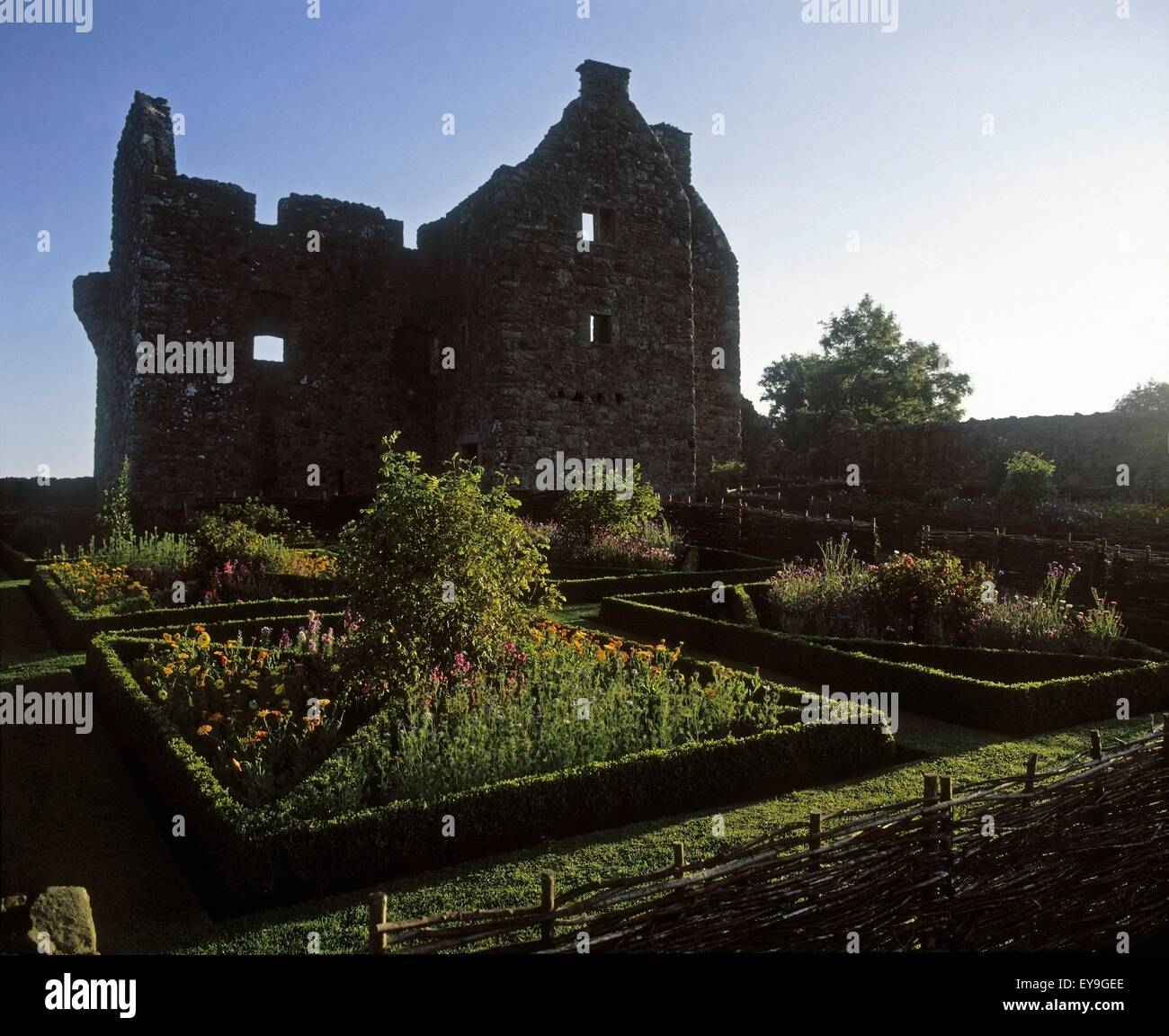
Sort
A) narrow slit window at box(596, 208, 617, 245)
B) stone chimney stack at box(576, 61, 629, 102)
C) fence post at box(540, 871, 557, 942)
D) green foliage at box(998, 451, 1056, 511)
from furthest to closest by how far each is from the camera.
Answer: narrow slit window at box(596, 208, 617, 245) < stone chimney stack at box(576, 61, 629, 102) < green foliage at box(998, 451, 1056, 511) < fence post at box(540, 871, 557, 942)

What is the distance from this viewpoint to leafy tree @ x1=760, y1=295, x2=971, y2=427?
137 ft

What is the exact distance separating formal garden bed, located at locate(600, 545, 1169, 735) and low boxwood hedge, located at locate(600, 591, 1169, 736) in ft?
0.03

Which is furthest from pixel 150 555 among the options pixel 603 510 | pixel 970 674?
pixel 970 674

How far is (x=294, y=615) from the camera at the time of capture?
415 inches

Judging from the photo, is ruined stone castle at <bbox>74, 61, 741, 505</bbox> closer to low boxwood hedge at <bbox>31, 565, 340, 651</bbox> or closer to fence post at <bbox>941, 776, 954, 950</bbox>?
low boxwood hedge at <bbox>31, 565, 340, 651</bbox>

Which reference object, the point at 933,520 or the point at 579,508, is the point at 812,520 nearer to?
the point at 933,520

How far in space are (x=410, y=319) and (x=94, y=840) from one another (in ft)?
61.1

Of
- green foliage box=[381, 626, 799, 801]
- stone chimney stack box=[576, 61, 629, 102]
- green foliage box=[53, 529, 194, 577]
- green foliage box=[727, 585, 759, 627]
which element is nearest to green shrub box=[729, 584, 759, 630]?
green foliage box=[727, 585, 759, 627]

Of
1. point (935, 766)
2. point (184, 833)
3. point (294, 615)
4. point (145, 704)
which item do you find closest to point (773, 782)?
point (935, 766)

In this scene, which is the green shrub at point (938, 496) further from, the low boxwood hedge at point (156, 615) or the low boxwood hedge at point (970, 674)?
the low boxwood hedge at point (156, 615)

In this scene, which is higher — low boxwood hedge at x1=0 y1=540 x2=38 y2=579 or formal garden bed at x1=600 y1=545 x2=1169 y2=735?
low boxwood hedge at x1=0 y1=540 x2=38 y2=579

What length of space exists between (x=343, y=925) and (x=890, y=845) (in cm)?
255

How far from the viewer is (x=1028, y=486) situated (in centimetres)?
1902

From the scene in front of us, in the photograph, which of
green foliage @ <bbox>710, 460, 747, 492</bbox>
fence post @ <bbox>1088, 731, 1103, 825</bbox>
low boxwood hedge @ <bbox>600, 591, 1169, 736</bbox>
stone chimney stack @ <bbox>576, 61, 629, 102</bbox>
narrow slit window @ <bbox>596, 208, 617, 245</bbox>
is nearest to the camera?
fence post @ <bbox>1088, 731, 1103, 825</bbox>
